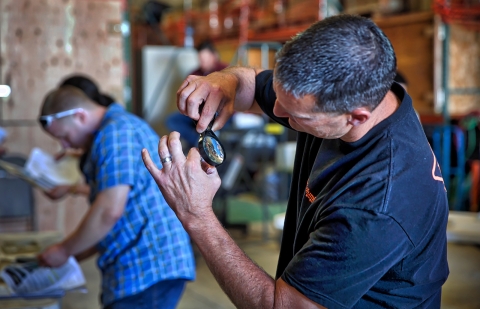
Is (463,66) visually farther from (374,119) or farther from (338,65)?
(338,65)

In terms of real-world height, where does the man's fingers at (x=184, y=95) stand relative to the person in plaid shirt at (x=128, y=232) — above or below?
above

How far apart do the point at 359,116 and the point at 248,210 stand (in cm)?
614

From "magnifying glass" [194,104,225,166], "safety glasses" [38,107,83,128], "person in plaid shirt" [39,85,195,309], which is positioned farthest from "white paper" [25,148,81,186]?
"magnifying glass" [194,104,225,166]

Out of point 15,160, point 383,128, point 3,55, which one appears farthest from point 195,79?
point 3,55

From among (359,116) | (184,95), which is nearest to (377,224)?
(359,116)

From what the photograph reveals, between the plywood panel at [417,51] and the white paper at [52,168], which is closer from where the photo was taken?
the white paper at [52,168]

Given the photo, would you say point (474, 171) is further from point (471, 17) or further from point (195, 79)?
point (195, 79)

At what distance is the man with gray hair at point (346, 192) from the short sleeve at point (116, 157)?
955mm

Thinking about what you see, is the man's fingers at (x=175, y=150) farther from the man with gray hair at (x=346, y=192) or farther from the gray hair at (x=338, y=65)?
the gray hair at (x=338, y=65)

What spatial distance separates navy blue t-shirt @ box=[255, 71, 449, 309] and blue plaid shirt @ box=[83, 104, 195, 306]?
109cm

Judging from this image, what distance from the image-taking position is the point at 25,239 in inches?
137

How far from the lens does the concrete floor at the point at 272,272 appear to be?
15.8 ft

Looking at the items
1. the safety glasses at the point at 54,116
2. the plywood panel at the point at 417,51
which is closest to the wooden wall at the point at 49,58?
the safety glasses at the point at 54,116

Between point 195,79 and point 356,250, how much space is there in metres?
0.78
